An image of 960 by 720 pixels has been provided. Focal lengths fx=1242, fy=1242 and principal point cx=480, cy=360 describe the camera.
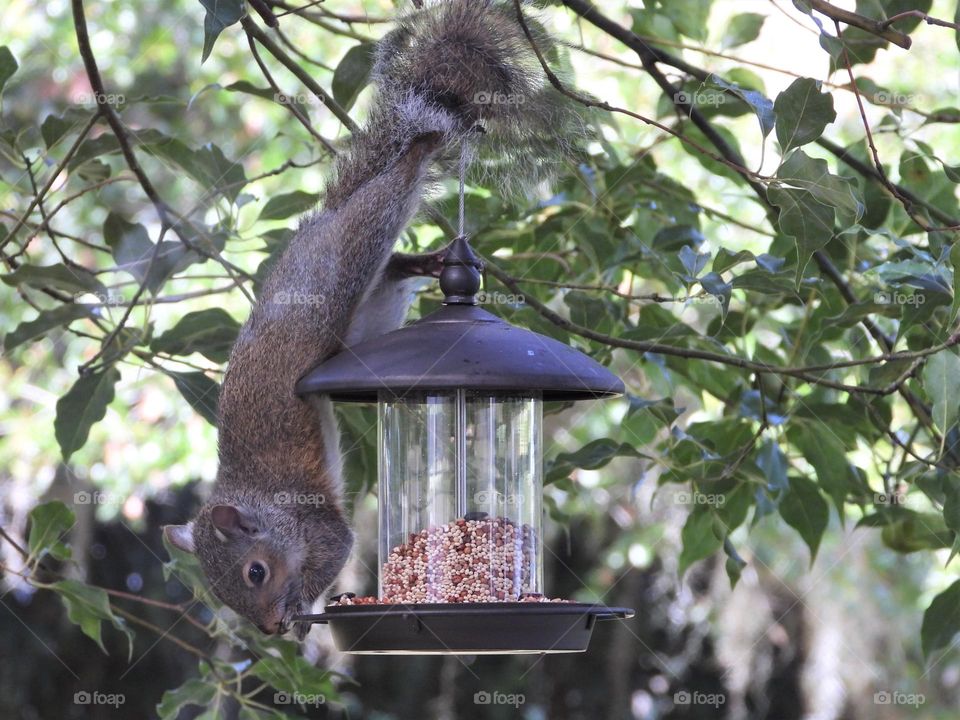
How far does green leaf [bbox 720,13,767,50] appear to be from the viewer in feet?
7.58

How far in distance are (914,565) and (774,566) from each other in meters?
0.91

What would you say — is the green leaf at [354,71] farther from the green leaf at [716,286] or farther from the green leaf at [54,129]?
the green leaf at [716,286]

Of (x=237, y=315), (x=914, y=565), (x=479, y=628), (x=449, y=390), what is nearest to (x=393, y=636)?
(x=479, y=628)

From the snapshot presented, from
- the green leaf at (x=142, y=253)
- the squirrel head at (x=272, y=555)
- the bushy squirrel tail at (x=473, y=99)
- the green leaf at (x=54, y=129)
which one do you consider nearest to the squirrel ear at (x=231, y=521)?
the squirrel head at (x=272, y=555)

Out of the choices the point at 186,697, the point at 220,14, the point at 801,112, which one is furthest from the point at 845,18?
the point at 186,697

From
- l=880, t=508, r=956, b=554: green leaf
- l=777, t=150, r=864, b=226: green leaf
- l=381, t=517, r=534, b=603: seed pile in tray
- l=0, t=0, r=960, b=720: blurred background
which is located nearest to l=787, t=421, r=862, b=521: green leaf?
l=0, t=0, r=960, b=720: blurred background

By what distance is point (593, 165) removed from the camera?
2.20 metres

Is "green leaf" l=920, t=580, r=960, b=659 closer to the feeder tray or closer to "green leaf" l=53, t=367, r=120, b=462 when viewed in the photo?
the feeder tray

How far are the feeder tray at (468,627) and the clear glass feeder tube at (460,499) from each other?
0.61 feet

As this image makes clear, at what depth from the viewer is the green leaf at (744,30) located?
2311 mm

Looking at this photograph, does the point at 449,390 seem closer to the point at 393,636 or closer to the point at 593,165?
the point at 393,636

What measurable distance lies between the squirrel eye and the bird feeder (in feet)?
0.97

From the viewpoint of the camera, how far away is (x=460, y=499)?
176 cm

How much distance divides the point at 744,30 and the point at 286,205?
0.91 meters
